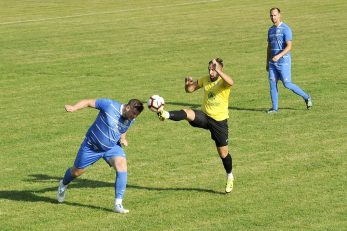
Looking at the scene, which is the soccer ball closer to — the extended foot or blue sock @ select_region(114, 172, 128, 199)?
blue sock @ select_region(114, 172, 128, 199)

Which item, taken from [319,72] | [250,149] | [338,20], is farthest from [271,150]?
[338,20]

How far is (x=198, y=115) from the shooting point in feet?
50.8

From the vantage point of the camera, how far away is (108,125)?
46.2 ft

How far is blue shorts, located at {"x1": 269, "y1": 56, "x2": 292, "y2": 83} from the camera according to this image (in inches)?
880

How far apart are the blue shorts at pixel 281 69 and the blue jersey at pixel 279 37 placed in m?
0.18

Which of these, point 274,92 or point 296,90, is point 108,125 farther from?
point 296,90

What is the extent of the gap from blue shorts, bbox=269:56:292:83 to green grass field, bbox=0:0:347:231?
1.01 metres

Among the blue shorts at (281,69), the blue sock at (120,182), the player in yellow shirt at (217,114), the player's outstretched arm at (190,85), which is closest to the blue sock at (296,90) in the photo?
the blue shorts at (281,69)

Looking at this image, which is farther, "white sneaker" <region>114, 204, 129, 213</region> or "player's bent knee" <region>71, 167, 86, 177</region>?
"player's bent knee" <region>71, 167, 86, 177</region>

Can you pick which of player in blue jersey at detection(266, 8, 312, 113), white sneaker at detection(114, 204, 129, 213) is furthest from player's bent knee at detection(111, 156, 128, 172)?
player in blue jersey at detection(266, 8, 312, 113)

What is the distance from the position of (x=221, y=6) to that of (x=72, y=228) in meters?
38.1

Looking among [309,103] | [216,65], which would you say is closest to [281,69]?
[309,103]

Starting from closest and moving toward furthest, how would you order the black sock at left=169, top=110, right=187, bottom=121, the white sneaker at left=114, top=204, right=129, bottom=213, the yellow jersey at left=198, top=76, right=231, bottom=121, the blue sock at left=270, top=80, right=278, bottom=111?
the white sneaker at left=114, top=204, right=129, bottom=213 → the black sock at left=169, top=110, right=187, bottom=121 → the yellow jersey at left=198, top=76, right=231, bottom=121 → the blue sock at left=270, top=80, right=278, bottom=111

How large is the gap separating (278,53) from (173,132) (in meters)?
3.69
